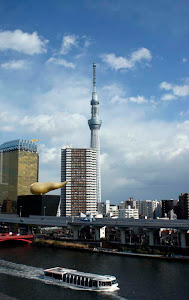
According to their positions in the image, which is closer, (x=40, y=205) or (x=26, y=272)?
(x=26, y=272)

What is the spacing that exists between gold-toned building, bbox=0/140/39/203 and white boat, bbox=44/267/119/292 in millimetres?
143268

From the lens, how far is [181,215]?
17412 centimetres

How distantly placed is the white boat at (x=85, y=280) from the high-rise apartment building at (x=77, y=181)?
114 metres

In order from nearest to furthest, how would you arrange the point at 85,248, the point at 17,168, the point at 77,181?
the point at 85,248 < the point at 77,181 < the point at 17,168

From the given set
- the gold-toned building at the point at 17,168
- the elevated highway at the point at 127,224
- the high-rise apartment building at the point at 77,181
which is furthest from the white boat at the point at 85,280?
the gold-toned building at the point at 17,168

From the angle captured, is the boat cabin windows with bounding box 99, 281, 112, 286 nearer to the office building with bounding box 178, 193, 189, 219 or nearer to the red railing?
the red railing

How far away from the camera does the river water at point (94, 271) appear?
36844 mm

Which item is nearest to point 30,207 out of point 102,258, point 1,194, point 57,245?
point 57,245

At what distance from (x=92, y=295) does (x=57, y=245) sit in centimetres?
4061

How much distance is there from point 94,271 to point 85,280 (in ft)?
29.6

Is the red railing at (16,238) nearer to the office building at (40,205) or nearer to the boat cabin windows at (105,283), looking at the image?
the office building at (40,205)

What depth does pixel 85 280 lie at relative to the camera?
39.3m

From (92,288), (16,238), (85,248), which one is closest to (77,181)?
(16,238)

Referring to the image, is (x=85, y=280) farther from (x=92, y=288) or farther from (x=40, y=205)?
(x=40, y=205)
